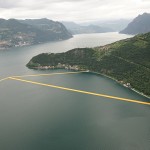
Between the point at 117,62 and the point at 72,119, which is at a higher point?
the point at 117,62

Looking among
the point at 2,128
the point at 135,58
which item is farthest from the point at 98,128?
the point at 135,58

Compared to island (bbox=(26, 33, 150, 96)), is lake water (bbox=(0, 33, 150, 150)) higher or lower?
lower

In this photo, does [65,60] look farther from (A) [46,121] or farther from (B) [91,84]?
(A) [46,121]

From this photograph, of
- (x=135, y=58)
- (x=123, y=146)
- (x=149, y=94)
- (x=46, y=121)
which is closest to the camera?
(x=123, y=146)

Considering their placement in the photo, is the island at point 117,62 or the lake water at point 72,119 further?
the island at point 117,62

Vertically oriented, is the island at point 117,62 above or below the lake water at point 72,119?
above
